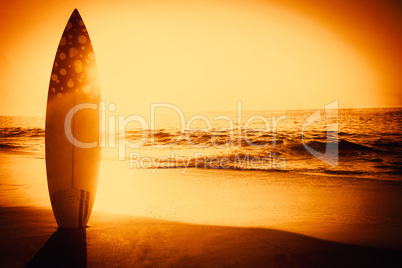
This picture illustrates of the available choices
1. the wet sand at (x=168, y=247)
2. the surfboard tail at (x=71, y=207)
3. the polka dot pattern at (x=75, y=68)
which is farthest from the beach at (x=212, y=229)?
the polka dot pattern at (x=75, y=68)

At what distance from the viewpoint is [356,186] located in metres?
5.73

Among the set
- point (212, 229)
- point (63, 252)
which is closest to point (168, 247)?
point (212, 229)

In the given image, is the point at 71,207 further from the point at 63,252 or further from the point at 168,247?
the point at 168,247

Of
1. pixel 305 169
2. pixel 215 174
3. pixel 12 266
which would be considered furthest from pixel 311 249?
pixel 305 169

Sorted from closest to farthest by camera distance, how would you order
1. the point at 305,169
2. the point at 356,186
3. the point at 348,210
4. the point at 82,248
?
1. the point at 82,248
2. the point at 348,210
3. the point at 356,186
4. the point at 305,169

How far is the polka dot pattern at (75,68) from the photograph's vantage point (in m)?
3.61

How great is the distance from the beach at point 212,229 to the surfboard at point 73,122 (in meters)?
0.50

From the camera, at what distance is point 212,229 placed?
3217mm

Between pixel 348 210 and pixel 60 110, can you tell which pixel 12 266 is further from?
pixel 348 210

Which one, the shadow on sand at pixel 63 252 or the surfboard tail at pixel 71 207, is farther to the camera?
the surfboard tail at pixel 71 207

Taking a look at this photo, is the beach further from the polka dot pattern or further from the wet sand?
the polka dot pattern

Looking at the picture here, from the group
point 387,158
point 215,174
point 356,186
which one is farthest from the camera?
point 387,158

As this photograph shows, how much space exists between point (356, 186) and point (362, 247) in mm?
3406

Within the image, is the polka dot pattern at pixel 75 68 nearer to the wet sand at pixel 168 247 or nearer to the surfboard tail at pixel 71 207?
the surfboard tail at pixel 71 207
